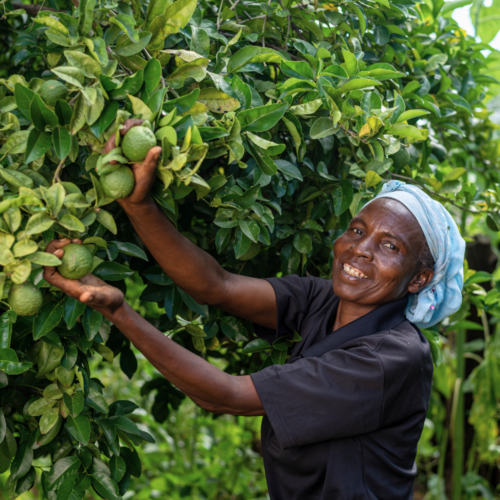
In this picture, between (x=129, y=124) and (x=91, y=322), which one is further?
(x=91, y=322)

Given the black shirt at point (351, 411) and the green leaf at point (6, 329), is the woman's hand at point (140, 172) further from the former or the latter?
the black shirt at point (351, 411)

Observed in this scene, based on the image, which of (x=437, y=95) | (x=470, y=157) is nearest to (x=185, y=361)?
(x=437, y=95)

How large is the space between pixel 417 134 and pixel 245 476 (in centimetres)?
202

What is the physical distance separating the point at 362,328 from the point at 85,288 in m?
0.69

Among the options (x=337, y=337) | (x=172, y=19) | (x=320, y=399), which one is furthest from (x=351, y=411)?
(x=172, y=19)

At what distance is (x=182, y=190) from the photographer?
1123 millimetres

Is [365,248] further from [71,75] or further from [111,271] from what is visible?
[71,75]

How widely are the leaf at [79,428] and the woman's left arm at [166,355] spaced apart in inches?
9.7

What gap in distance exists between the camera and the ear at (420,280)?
4.69ft

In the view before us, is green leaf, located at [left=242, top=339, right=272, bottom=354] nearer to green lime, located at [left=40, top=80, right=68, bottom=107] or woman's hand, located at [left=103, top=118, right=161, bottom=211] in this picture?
woman's hand, located at [left=103, top=118, right=161, bottom=211]

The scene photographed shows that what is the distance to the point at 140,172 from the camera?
104 centimetres

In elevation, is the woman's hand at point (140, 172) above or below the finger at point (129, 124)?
below

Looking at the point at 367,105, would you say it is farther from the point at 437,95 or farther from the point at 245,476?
the point at 245,476

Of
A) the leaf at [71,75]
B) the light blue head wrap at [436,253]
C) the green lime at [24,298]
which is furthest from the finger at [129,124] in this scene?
the light blue head wrap at [436,253]
